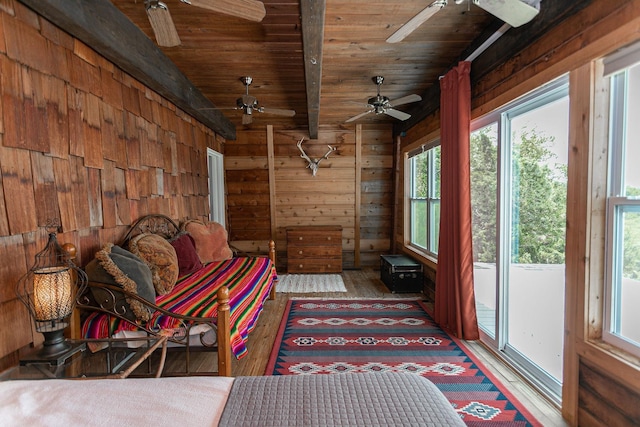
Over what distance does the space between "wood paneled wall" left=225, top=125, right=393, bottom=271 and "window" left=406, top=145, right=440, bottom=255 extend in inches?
27.4

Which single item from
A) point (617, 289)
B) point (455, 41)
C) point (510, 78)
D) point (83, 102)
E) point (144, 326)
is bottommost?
point (144, 326)

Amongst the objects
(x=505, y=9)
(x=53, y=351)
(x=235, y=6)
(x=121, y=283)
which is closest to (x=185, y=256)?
(x=121, y=283)

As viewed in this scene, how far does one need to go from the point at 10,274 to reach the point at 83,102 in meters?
1.17

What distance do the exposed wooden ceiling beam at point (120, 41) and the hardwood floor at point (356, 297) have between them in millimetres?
2291

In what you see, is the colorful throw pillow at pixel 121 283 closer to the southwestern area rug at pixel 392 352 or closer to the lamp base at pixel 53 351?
the lamp base at pixel 53 351

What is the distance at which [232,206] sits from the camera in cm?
551

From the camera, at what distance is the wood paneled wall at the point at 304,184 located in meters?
5.45

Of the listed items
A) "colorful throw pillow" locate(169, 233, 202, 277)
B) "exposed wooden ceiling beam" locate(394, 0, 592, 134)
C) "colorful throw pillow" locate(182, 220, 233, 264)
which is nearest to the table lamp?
"colorful throw pillow" locate(169, 233, 202, 277)

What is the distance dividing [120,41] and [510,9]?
7.58ft

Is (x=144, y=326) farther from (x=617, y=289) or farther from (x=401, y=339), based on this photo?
(x=617, y=289)

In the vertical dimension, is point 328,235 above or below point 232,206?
below

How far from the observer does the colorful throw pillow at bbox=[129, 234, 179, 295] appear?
2.37 meters

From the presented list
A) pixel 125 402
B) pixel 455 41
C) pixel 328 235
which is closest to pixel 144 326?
pixel 125 402

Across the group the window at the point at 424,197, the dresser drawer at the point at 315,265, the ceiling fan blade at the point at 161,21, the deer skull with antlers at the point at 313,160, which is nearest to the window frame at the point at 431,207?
the window at the point at 424,197
